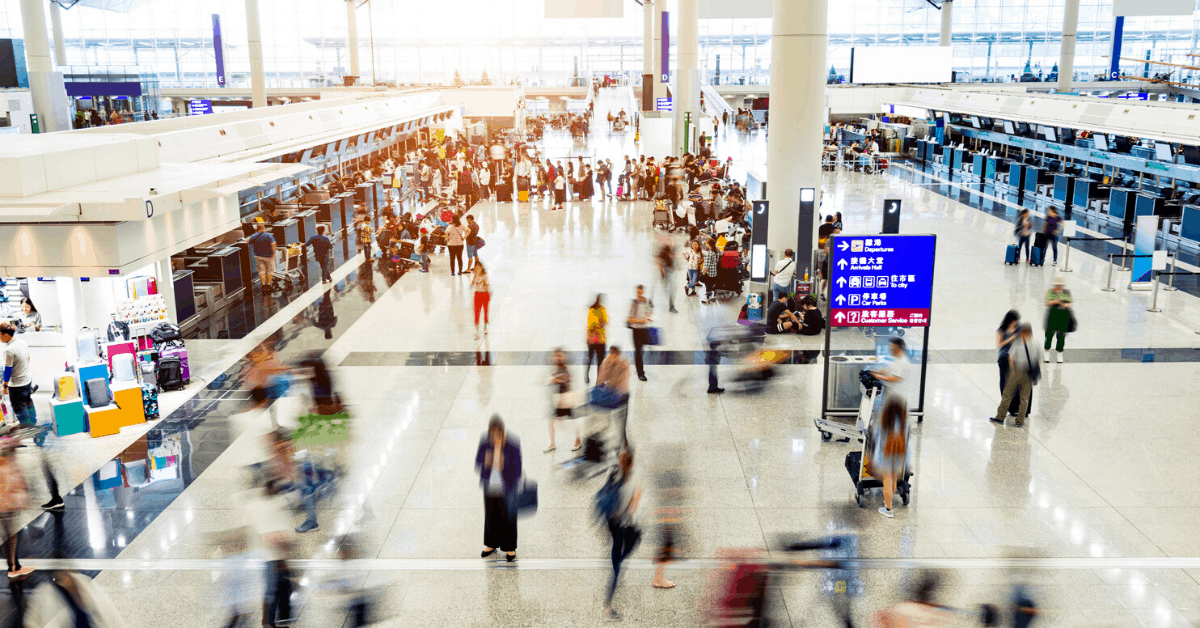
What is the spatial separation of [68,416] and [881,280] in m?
9.38

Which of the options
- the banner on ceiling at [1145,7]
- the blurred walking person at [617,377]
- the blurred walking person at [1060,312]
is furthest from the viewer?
the banner on ceiling at [1145,7]

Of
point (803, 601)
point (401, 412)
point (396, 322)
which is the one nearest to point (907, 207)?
point (396, 322)

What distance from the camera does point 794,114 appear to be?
15.0 meters

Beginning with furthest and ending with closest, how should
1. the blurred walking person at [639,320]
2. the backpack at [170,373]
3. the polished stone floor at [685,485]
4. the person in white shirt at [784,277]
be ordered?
the person in white shirt at [784,277]
the backpack at [170,373]
the blurred walking person at [639,320]
the polished stone floor at [685,485]

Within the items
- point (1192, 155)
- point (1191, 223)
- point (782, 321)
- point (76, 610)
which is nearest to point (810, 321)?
point (782, 321)

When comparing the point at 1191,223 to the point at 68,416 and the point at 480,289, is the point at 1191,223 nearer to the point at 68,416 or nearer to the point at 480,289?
the point at 480,289

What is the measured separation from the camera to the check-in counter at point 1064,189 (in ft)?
87.4

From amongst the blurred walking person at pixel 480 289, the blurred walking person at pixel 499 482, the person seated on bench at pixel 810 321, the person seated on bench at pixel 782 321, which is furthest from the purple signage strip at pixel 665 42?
the blurred walking person at pixel 499 482

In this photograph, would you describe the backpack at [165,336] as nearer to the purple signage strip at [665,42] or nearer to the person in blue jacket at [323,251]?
the person in blue jacket at [323,251]

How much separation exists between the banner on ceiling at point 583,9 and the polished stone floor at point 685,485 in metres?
21.8

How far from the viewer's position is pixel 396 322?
14.8 meters

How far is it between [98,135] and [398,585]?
1037cm

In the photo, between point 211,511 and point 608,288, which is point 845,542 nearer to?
point 211,511

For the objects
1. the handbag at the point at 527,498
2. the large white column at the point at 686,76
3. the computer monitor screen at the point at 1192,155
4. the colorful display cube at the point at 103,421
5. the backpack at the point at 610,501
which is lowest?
the colorful display cube at the point at 103,421
